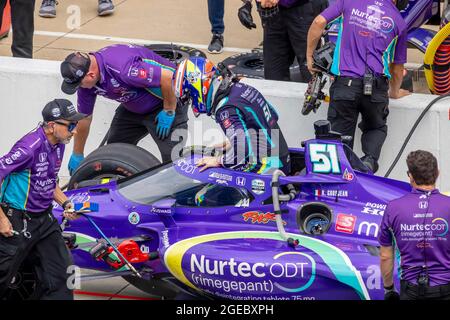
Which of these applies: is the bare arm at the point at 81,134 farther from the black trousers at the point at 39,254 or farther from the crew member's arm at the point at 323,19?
the crew member's arm at the point at 323,19

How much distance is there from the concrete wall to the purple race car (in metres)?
1.70

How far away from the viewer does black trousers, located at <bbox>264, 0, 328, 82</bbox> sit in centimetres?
Result: 1069

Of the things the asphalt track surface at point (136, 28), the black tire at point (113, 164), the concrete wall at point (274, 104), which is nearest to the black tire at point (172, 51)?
the asphalt track surface at point (136, 28)

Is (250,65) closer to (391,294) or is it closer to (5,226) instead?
(5,226)

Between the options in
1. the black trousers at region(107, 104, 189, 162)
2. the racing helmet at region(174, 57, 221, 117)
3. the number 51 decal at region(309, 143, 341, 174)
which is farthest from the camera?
the black trousers at region(107, 104, 189, 162)

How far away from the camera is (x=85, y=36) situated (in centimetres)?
1366

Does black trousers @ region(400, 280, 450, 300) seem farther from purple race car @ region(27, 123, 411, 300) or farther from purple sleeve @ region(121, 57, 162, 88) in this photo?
purple sleeve @ region(121, 57, 162, 88)

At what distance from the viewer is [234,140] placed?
325 inches

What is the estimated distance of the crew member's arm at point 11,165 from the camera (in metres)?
7.63

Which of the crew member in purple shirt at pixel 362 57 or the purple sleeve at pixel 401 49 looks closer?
the crew member in purple shirt at pixel 362 57

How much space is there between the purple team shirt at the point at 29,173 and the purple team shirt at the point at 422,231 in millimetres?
2466

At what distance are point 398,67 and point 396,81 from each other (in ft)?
0.61

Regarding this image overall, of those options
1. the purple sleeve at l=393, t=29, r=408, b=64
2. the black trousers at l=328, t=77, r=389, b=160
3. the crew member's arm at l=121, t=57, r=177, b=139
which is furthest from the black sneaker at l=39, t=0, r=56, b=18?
the purple sleeve at l=393, t=29, r=408, b=64
